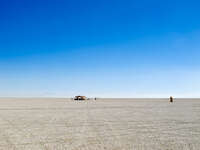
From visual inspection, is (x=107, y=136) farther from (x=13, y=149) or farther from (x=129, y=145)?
(x=13, y=149)

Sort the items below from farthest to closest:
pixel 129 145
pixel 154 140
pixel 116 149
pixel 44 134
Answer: pixel 44 134
pixel 154 140
pixel 129 145
pixel 116 149

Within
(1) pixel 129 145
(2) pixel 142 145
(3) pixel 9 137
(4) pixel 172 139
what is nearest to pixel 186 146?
(4) pixel 172 139

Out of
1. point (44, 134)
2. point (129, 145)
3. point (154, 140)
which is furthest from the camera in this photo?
point (44, 134)

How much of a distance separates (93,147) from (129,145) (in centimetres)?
121

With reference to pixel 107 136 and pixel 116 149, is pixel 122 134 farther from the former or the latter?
pixel 116 149

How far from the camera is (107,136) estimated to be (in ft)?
Answer: 24.6

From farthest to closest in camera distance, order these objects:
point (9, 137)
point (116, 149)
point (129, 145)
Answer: point (9, 137)
point (129, 145)
point (116, 149)

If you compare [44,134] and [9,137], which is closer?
[9,137]

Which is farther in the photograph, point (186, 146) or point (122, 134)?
point (122, 134)

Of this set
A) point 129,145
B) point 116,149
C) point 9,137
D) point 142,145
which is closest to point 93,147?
point 116,149

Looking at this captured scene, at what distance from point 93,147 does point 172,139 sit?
3064 mm

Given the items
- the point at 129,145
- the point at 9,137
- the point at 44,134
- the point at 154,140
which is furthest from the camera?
the point at 44,134

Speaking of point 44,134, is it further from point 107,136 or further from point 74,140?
point 107,136

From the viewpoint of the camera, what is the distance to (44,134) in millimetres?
7965
